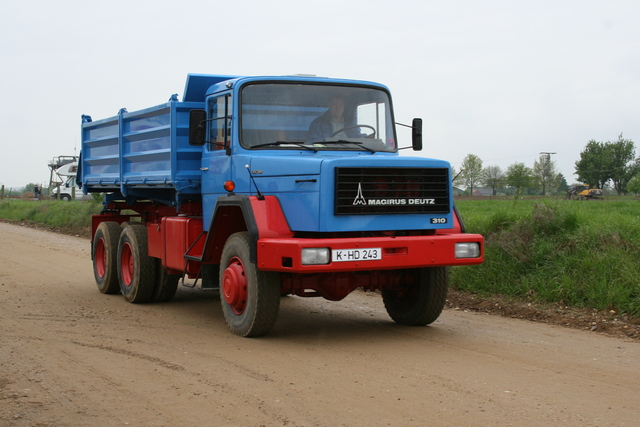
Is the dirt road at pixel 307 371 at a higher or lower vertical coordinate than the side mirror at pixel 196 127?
lower

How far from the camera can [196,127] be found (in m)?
8.25

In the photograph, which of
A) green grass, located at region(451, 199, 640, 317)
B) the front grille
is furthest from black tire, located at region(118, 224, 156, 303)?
green grass, located at region(451, 199, 640, 317)

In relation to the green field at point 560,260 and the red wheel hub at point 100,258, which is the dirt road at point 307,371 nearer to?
the green field at point 560,260

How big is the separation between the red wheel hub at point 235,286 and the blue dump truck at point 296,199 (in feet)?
0.04

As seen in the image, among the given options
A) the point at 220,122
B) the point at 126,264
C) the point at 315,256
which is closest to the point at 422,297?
the point at 315,256

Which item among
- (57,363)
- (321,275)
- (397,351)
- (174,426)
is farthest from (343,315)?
(174,426)

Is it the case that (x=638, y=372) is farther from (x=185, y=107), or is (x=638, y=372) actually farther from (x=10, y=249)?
(x=10, y=249)

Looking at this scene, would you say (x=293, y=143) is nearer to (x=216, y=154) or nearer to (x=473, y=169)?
(x=216, y=154)

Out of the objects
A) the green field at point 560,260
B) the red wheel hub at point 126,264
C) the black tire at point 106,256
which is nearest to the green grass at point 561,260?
the green field at point 560,260

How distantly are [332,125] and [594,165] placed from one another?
92420 millimetres

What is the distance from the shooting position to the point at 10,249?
57.6ft

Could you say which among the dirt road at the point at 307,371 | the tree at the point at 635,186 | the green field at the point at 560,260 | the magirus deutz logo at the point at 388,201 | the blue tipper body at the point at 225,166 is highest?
the tree at the point at 635,186

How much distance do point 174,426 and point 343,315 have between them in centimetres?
475

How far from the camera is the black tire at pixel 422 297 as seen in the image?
8.12m
